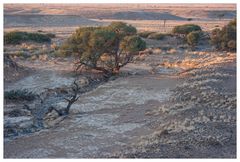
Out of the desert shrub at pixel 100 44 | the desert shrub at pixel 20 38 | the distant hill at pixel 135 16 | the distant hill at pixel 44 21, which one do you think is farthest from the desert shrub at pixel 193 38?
the distant hill at pixel 135 16

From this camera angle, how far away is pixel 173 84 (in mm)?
22125

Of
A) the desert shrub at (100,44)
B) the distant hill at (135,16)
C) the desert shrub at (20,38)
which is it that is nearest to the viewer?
the desert shrub at (100,44)

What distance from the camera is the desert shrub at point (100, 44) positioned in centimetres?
2539

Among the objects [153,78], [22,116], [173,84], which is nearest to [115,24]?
[153,78]

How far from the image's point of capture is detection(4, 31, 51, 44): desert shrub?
1606 inches

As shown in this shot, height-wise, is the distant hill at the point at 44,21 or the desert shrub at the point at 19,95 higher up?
the desert shrub at the point at 19,95

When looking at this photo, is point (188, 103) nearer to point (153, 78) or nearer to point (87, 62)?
point (153, 78)

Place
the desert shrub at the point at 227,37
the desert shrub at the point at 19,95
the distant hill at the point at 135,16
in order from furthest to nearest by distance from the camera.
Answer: the distant hill at the point at 135,16
the desert shrub at the point at 227,37
the desert shrub at the point at 19,95

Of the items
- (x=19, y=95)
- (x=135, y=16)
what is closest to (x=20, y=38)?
(x=19, y=95)

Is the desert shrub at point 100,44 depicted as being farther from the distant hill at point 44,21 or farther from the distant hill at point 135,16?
the distant hill at point 135,16

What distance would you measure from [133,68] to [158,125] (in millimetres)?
14301

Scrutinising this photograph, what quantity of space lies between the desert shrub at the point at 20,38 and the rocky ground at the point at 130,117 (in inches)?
636

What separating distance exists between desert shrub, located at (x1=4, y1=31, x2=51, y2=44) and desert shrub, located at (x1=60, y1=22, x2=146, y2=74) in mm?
15802

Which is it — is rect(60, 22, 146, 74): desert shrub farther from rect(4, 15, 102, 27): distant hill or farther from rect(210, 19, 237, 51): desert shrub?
rect(4, 15, 102, 27): distant hill
